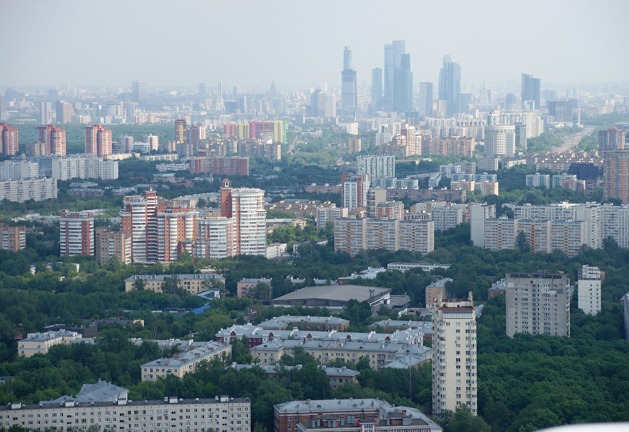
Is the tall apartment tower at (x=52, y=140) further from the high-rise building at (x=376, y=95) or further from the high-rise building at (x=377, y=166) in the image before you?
the high-rise building at (x=376, y=95)

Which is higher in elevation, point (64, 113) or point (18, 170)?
point (64, 113)

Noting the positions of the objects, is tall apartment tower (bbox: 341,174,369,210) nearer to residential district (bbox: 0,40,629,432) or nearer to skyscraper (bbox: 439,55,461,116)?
residential district (bbox: 0,40,629,432)

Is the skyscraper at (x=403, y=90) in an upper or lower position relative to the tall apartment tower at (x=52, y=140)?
upper

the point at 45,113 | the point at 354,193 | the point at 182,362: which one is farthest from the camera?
the point at 45,113

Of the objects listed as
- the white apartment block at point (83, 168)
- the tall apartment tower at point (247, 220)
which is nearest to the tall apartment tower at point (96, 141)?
the white apartment block at point (83, 168)

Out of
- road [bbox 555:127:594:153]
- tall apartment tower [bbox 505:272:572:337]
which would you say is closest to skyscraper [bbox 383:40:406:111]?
road [bbox 555:127:594:153]

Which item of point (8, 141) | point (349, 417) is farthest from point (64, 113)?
point (349, 417)

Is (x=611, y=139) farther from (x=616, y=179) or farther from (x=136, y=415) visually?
(x=136, y=415)
